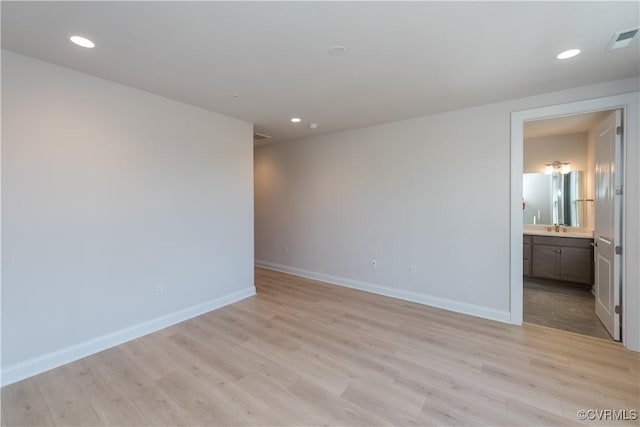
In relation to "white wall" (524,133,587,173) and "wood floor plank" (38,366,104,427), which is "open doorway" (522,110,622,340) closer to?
"white wall" (524,133,587,173)

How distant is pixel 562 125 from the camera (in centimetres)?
420

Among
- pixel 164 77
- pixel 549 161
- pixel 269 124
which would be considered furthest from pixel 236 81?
pixel 549 161

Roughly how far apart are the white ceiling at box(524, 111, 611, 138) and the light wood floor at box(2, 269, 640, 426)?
2806 mm

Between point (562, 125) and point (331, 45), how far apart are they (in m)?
4.13

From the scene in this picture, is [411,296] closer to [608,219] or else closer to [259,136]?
[608,219]

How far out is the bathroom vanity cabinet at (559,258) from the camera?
4.30m

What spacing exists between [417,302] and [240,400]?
8.75 feet

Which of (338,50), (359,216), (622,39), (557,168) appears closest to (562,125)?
(557,168)

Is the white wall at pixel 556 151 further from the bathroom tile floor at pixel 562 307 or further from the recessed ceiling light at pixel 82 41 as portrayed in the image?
the recessed ceiling light at pixel 82 41

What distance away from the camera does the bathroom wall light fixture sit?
4.83 metres

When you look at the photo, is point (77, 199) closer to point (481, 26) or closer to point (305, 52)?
point (305, 52)

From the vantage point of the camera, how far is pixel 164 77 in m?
2.57

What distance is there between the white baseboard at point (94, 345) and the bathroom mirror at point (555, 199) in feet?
17.0

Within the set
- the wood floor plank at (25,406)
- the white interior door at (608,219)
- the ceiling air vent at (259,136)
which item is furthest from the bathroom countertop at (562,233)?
the wood floor plank at (25,406)
